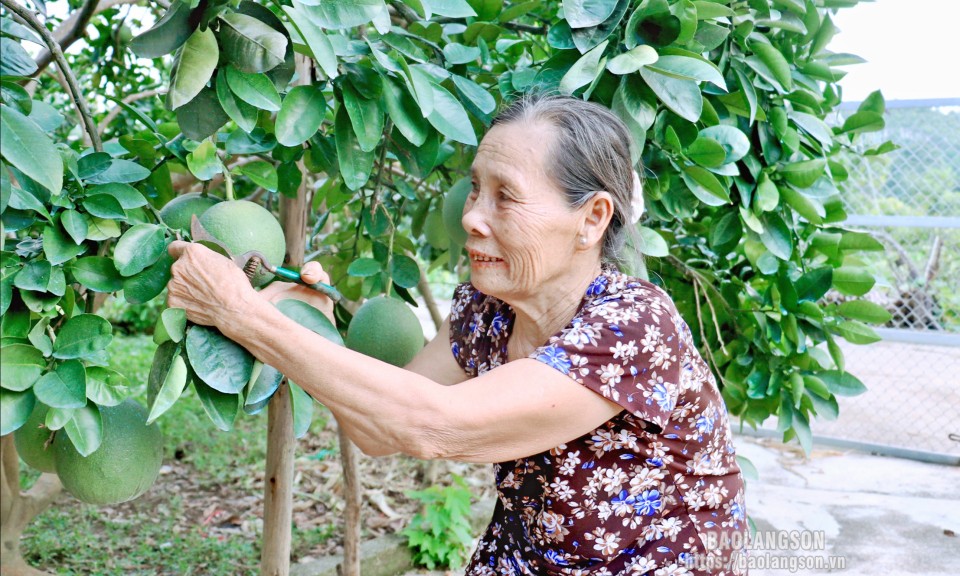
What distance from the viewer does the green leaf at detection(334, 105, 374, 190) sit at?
133cm

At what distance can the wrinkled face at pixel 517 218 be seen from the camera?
4.47ft

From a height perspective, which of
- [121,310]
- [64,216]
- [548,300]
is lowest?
[121,310]

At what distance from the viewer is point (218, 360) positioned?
1121mm

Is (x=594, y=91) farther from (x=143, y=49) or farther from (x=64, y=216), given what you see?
(x=64, y=216)

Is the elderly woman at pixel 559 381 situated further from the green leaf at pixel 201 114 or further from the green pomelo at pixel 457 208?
the green pomelo at pixel 457 208

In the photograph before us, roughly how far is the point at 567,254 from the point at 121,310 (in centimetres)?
684

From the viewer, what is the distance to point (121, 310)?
24.2ft

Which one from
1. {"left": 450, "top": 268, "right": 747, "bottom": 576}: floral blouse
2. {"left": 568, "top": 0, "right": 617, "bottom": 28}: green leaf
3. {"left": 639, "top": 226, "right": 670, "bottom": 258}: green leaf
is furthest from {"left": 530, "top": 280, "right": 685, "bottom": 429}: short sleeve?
{"left": 568, "top": 0, "right": 617, "bottom": 28}: green leaf

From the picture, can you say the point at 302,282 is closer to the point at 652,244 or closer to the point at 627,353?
the point at 627,353

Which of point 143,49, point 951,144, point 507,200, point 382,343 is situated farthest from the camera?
point 951,144

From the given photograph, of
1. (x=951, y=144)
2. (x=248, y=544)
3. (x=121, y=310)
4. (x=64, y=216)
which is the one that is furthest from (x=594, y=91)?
(x=121, y=310)

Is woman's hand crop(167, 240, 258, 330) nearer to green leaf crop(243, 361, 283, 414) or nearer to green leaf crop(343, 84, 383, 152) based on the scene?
green leaf crop(243, 361, 283, 414)

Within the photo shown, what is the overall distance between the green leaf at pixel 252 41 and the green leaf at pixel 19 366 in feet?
1.52

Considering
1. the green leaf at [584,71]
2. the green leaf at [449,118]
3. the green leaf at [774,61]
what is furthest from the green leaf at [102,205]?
the green leaf at [774,61]
